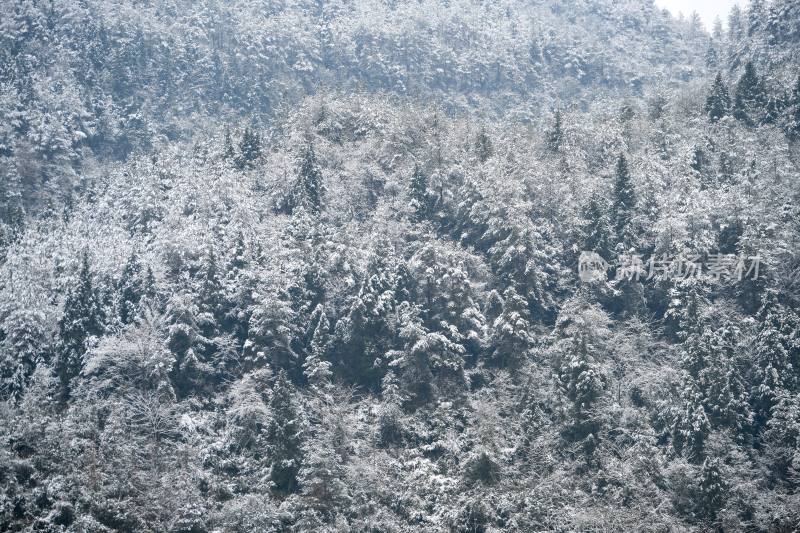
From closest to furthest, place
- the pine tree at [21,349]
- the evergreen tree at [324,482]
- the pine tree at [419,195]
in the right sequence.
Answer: the evergreen tree at [324,482]
the pine tree at [21,349]
the pine tree at [419,195]

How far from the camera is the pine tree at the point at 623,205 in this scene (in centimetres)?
6109

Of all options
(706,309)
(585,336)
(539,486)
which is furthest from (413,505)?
(706,309)

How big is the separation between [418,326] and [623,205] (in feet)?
67.6

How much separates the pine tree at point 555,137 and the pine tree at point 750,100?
16.0m

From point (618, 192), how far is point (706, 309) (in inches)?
523

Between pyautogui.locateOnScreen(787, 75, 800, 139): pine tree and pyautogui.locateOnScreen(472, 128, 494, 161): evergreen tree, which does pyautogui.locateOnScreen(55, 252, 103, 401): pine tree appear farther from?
pyautogui.locateOnScreen(787, 75, 800, 139): pine tree

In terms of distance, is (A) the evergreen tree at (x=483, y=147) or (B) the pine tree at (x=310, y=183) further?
(A) the evergreen tree at (x=483, y=147)

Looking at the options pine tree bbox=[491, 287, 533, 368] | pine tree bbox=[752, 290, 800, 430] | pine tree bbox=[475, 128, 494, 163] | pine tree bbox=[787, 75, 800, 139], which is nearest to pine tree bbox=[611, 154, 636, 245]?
Result: pine tree bbox=[475, 128, 494, 163]

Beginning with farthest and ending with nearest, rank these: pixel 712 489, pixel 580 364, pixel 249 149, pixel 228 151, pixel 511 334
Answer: pixel 249 149
pixel 228 151
pixel 511 334
pixel 580 364
pixel 712 489

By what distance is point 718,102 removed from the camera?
247ft

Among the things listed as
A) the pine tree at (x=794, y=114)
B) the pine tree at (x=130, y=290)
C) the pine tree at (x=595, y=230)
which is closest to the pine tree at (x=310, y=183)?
the pine tree at (x=130, y=290)

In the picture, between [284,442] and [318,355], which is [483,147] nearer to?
[318,355]

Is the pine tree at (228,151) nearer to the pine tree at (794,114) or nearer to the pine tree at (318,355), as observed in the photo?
the pine tree at (318,355)

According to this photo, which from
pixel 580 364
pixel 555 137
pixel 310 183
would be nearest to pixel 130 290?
pixel 310 183
